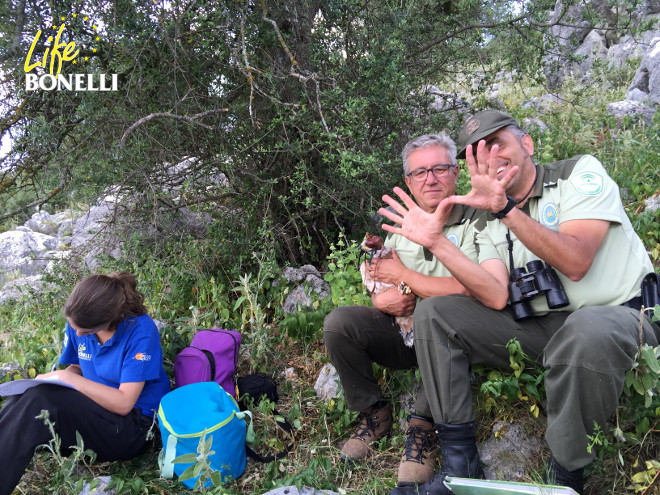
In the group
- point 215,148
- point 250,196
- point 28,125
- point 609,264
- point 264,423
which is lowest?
point 264,423

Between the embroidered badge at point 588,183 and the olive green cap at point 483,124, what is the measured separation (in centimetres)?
45

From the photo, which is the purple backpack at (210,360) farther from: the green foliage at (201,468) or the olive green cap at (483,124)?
the olive green cap at (483,124)

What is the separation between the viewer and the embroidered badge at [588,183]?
99.7 inches

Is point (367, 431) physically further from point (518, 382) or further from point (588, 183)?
point (588, 183)

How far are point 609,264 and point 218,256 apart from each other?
11.2 feet

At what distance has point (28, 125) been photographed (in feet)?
15.2

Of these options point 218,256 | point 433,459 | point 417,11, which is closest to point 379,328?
point 433,459

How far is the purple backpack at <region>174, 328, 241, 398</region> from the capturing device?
3578 mm

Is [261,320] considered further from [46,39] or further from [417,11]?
[417,11]

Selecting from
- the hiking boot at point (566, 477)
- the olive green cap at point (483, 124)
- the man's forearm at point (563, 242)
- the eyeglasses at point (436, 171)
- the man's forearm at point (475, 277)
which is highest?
the olive green cap at point (483, 124)

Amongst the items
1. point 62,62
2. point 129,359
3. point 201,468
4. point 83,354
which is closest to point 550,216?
point 201,468

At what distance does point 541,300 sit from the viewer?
102 inches

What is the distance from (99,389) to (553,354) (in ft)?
7.96

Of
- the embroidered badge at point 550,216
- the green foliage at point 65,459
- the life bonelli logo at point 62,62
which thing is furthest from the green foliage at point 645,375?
the life bonelli logo at point 62,62
